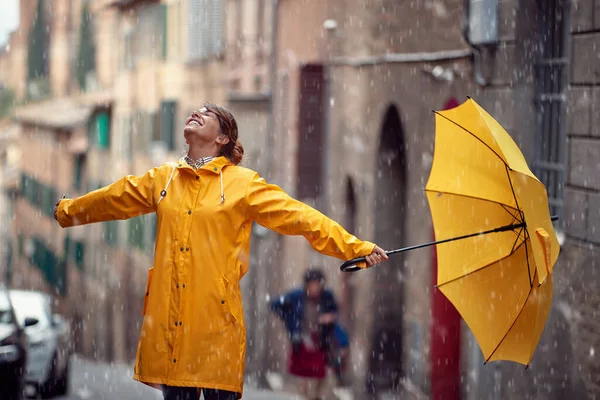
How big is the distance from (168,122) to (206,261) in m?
22.2

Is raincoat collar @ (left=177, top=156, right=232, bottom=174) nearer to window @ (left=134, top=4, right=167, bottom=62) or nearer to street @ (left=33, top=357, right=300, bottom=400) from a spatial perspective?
street @ (left=33, top=357, right=300, bottom=400)

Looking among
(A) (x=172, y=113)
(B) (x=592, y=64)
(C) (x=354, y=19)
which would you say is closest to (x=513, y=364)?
(B) (x=592, y=64)

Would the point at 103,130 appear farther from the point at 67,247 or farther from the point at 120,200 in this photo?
the point at 120,200

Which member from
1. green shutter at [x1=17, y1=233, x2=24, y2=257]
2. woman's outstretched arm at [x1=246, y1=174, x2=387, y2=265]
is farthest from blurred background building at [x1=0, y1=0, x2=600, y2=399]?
green shutter at [x1=17, y1=233, x2=24, y2=257]

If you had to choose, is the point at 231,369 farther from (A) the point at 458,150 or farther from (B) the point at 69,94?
(B) the point at 69,94

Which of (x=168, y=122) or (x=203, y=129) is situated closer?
(x=203, y=129)

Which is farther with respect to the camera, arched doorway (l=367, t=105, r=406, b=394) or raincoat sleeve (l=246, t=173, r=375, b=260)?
arched doorway (l=367, t=105, r=406, b=394)

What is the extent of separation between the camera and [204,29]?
24.5 meters

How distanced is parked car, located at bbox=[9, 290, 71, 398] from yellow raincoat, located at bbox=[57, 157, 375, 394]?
789 cm

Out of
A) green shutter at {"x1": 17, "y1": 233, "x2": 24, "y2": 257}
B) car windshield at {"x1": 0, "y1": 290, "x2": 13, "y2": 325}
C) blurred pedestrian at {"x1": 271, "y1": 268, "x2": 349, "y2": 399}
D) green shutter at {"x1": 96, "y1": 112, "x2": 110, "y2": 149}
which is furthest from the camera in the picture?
green shutter at {"x1": 17, "y1": 233, "x2": 24, "y2": 257}

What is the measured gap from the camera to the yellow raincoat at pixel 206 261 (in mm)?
4902

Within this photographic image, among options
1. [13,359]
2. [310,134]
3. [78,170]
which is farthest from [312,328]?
[78,170]

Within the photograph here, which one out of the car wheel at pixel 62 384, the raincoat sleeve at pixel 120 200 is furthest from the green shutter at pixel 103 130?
the raincoat sleeve at pixel 120 200

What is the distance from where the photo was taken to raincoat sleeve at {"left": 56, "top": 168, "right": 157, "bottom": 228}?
5141 millimetres
